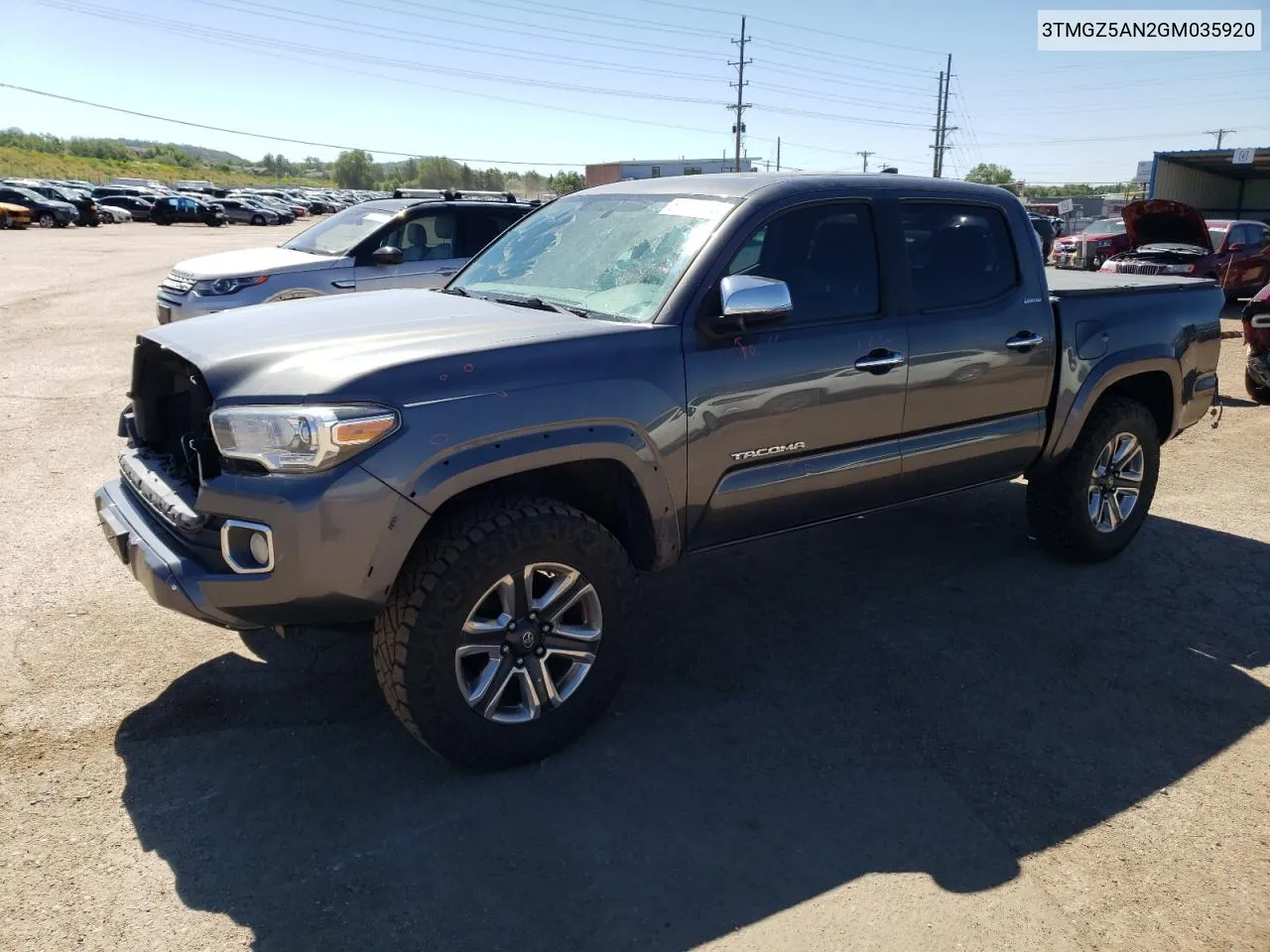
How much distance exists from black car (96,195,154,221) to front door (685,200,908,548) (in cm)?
5128

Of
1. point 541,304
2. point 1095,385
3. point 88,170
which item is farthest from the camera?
point 88,170

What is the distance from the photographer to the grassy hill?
7694 centimetres

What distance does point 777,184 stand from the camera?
3.82m

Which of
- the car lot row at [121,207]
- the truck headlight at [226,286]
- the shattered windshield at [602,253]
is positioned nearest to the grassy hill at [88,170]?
the car lot row at [121,207]

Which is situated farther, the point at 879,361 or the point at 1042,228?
the point at 1042,228

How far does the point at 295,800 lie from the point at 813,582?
2773 mm

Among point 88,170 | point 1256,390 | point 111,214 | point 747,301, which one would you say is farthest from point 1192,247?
point 88,170

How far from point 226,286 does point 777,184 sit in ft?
22.4

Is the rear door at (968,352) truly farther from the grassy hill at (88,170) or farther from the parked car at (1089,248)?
the grassy hill at (88,170)

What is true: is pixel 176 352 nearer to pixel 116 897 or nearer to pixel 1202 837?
pixel 116 897

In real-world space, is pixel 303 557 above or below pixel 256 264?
below

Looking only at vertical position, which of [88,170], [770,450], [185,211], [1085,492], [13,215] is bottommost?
[1085,492]

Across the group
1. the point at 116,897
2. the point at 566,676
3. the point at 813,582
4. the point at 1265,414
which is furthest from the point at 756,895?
the point at 1265,414

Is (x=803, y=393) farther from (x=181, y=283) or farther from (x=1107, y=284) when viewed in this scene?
(x=181, y=283)
